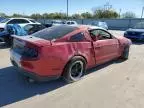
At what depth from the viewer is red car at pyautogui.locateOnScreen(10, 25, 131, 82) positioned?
14.6ft

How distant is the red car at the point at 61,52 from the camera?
4.45 m

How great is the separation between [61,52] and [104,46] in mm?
1918

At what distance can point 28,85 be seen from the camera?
4922mm

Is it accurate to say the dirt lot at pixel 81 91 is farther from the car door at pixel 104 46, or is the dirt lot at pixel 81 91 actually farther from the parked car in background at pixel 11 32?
the parked car in background at pixel 11 32

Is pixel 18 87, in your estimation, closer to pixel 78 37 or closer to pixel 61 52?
pixel 61 52

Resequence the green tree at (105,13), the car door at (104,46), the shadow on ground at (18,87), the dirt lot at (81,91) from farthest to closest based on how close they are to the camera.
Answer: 1. the green tree at (105,13)
2. the car door at (104,46)
3. the shadow on ground at (18,87)
4. the dirt lot at (81,91)

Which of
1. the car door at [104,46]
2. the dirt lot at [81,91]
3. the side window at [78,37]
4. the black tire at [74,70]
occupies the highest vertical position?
the side window at [78,37]

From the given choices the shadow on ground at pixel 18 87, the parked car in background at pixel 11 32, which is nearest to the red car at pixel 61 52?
the shadow on ground at pixel 18 87

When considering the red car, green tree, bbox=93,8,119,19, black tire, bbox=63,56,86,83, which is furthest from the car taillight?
green tree, bbox=93,8,119,19

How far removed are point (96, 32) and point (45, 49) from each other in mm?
2255

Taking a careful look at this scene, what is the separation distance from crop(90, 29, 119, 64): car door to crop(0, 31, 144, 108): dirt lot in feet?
1.63

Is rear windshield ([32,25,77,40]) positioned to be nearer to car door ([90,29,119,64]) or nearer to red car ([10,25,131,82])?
red car ([10,25,131,82])

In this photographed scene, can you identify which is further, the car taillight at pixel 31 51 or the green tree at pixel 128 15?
the green tree at pixel 128 15

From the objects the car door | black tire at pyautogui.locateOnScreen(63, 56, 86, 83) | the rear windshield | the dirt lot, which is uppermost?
the rear windshield
